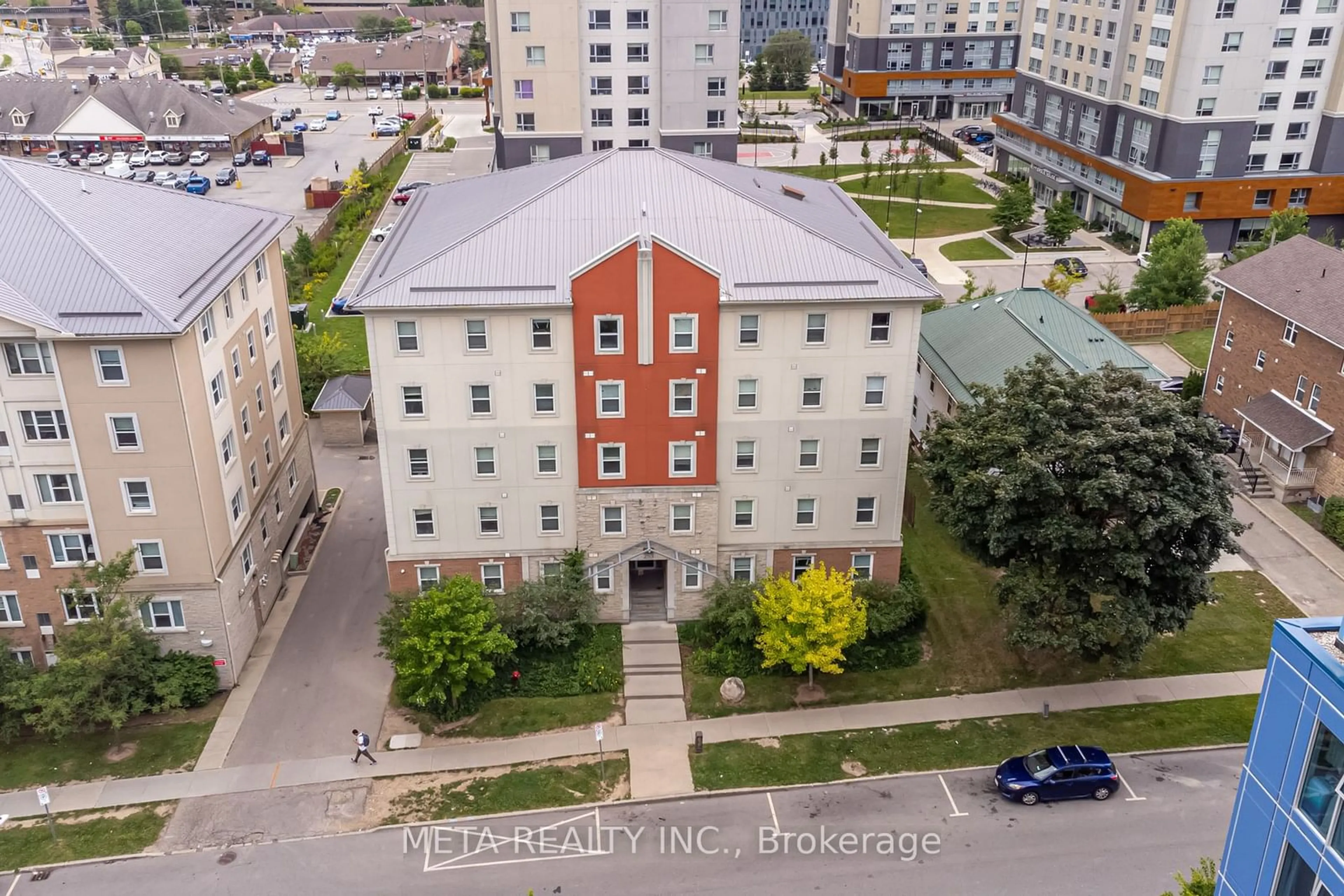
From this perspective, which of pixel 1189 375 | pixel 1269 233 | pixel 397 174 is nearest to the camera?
pixel 1189 375

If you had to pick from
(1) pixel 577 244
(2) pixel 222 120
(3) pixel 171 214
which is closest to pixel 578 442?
(1) pixel 577 244

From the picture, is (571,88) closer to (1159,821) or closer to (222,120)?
(1159,821)

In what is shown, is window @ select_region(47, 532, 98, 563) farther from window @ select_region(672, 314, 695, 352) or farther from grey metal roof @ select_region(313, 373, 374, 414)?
window @ select_region(672, 314, 695, 352)

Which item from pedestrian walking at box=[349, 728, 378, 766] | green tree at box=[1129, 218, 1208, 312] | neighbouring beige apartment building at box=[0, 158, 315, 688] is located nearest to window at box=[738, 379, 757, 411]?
pedestrian walking at box=[349, 728, 378, 766]

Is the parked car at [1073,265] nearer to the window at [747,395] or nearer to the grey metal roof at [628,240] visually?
the grey metal roof at [628,240]

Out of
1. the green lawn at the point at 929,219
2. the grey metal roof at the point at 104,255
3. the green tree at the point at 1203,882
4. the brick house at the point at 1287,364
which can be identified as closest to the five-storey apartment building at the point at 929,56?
the green lawn at the point at 929,219

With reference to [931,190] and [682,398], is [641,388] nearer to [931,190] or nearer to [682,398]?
[682,398]
